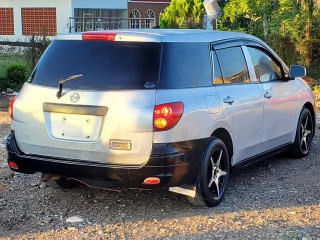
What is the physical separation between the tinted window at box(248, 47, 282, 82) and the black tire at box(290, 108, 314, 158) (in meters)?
0.87

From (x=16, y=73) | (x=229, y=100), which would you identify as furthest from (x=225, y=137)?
(x=16, y=73)

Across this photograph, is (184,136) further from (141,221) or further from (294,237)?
(294,237)

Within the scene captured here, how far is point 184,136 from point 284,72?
276cm

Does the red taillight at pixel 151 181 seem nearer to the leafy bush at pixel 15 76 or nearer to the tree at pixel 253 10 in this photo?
the leafy bush at pixel 15 76

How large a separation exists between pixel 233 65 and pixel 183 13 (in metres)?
21.1

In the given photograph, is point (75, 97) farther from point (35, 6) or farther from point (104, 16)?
point (104, 16)

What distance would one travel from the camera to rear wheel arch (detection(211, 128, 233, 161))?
5.81m

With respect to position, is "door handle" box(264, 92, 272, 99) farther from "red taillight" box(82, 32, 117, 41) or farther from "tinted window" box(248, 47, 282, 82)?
"red taillight" box(82, 32, 117, 41)

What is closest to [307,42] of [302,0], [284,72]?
→ [302,0]

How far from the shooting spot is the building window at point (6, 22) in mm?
42938

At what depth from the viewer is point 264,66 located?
7.07 metres

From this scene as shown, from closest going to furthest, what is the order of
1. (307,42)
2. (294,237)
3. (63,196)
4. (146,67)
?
(294,237) → (146,67) → (63,196) → (307,42)

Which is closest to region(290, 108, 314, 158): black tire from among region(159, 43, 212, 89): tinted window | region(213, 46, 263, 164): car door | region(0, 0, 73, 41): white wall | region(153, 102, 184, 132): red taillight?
region(213, 46, 263, 164): car door

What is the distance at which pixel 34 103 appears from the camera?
17.9 ft
